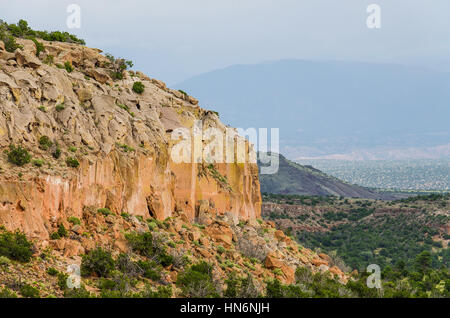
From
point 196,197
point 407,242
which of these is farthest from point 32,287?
point 407,242

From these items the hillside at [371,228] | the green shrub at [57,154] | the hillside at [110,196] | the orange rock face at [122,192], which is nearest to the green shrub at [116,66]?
the hillside at [110,196]

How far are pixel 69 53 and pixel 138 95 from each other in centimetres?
507

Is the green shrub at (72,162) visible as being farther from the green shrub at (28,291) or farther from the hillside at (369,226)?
the hillside at (369,226)

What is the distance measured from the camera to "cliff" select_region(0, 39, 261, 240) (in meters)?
32.4

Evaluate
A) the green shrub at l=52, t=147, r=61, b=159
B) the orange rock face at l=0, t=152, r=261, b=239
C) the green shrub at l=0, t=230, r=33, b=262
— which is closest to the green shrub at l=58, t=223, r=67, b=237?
the orange rock face at l=0, t=152, r=261, b=239

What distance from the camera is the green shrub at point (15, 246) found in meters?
28.8

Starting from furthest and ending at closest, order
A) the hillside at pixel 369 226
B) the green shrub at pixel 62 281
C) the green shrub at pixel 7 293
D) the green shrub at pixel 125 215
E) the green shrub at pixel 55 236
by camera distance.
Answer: the hillside at pixel 369 226
the green shrub at pixel 125 215
the green shrub at pixel 55 236
the green shrub at pixel 62 281
the green shrub at pixel 7 293

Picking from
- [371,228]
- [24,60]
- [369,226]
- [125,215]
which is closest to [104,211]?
[125,215]

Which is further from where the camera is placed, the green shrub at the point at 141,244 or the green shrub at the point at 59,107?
the green shrub at the point at 59,107

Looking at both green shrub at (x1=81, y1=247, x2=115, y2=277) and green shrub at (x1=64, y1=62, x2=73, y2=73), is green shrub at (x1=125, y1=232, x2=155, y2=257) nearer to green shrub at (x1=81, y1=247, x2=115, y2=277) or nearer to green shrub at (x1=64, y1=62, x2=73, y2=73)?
green shrub at (x1=81, y1=247, x2=115, y2=277)

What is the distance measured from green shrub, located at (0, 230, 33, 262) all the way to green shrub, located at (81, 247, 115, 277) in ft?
8.54

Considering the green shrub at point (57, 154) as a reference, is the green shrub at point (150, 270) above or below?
below

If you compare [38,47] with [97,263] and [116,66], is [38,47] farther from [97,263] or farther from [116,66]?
[97,263]

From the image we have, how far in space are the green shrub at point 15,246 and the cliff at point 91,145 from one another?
0.75m
